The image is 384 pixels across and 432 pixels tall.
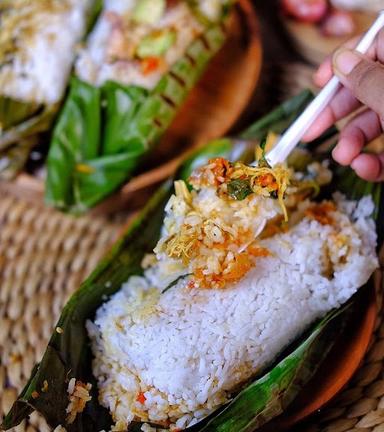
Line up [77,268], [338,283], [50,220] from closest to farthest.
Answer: [338,283] < [77,268] < [50,220]

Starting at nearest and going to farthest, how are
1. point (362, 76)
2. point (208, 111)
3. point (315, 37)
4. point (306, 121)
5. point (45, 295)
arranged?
point (362, 76) → point (306, 121) → point (45, 295) → point (208, 111) → point (315, 37)

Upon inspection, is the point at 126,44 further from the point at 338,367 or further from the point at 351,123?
the point at 338,367

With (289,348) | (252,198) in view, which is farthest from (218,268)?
(289,348)

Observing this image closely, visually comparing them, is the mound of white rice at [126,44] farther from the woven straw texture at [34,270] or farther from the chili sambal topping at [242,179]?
the chili sambal topping at [242,179]

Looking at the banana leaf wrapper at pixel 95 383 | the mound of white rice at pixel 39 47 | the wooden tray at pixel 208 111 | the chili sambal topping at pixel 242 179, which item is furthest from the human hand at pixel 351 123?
the mound of white rice at pixel 39 47

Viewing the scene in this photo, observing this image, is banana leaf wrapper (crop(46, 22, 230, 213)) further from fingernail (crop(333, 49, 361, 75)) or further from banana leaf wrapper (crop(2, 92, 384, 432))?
fingernail (crop(333, 49, 361, 75))

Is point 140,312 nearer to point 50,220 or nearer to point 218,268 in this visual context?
point 218,268

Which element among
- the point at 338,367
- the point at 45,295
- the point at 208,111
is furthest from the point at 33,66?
the point at 338,367
